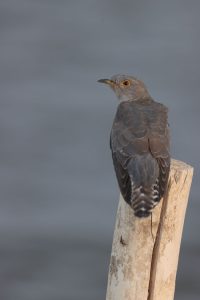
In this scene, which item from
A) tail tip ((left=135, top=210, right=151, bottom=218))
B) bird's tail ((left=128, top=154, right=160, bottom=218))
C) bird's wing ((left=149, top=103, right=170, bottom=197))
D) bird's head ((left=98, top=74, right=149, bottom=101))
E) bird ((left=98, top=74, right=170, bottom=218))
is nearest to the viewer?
tail tip ((left=135, top=210, right=151, bottom=218))

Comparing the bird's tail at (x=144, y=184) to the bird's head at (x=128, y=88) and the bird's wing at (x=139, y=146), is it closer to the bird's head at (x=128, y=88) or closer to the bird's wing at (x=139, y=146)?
the bird's wing at (x=139, y=146)

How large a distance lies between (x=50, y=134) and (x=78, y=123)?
0.53 metres

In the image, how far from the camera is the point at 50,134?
726 inches

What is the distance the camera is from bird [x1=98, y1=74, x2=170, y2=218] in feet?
31.4

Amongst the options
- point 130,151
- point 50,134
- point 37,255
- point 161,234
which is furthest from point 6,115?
point 161,234

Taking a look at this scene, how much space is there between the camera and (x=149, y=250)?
933 cm

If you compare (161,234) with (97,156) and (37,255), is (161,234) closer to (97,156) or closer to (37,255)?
(37,255)

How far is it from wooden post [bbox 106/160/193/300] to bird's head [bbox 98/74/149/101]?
3335 mm

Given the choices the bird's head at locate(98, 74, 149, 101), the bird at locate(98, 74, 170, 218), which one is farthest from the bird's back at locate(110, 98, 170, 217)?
the bird's head at locate(98, 74, 149, 101)

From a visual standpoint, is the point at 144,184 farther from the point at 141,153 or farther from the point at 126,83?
the point at 126,83

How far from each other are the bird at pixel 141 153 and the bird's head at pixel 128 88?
0.68 m

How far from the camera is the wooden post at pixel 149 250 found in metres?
9.27

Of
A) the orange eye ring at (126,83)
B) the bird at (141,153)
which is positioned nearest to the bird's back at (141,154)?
the bird at (141,153)

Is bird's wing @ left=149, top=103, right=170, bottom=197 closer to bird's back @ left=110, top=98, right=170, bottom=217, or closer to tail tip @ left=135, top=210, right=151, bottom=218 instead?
bird's back @ left=110, top=98, right=170, bottom=217
